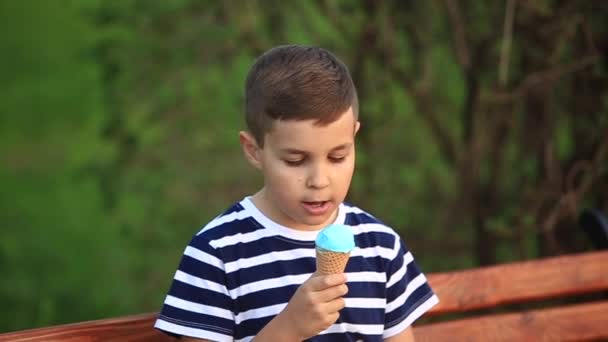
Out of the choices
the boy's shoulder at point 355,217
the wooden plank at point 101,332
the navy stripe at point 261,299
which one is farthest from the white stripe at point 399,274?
the wooden plank at point 101,332

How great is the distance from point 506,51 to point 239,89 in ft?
3.40

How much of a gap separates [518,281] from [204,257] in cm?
105

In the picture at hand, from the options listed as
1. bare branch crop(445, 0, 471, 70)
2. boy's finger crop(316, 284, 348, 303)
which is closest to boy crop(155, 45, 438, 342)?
boy's finger crop(316, 284, 348, 303)

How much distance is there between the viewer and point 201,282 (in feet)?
6.93

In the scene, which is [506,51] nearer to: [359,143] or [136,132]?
[359,143]

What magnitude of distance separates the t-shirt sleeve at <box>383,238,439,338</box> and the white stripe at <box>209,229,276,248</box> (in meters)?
0.28

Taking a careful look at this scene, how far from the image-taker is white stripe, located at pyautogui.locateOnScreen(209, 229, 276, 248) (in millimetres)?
2152

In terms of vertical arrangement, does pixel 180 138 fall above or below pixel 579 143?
above

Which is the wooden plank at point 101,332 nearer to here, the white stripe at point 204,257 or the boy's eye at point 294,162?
the white stripe at point 204,257

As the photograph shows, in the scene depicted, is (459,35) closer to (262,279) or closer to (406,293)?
(406,293)

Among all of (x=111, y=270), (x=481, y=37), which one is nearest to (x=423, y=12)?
(x=481, y=37)

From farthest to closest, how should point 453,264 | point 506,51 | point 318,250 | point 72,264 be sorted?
point 453,264 < point 72,264 < point 506,51 < point 318,250

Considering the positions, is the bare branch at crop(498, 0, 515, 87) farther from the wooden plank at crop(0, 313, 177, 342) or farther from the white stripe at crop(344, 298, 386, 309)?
the wooden plank at crop(0, 313, 177, 342)

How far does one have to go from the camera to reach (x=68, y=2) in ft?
14.0
